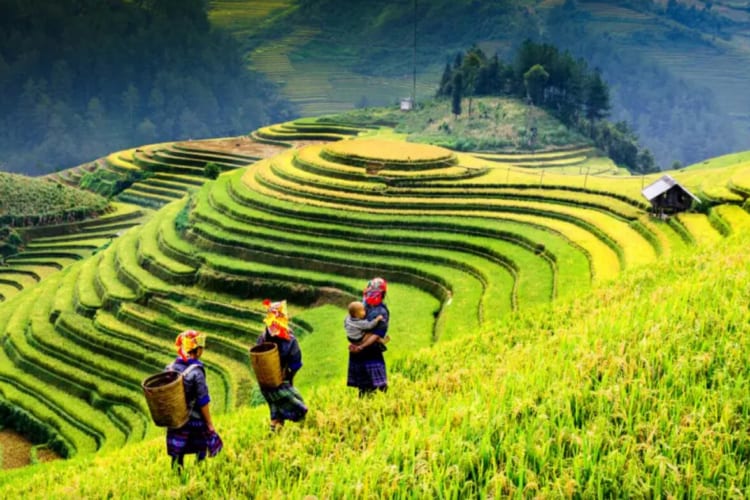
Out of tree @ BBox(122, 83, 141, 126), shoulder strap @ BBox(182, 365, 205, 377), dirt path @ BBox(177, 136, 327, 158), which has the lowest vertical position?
tree @ BBox(122, 83, 141, 126)

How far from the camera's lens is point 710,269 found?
9.30m

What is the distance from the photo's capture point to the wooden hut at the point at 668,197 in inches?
782

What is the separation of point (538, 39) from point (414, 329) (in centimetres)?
13761

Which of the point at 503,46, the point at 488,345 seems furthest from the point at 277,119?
the point at 488,345

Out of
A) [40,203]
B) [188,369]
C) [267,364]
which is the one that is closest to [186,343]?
[188,369]

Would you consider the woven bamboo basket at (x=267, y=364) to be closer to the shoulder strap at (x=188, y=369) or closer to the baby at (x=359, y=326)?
the shoulder strap at (x=188, y=369)

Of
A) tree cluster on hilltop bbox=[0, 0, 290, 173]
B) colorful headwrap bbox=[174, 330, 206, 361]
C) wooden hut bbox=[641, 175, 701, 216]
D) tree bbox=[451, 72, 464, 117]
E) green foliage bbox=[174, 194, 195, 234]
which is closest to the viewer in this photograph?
colorful headwrap bbox=[174, 330, 206, 361]

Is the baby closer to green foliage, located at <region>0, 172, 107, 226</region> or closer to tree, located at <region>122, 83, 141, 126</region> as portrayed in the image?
green foliage, located at <region>0, 172, 107, 226</region>

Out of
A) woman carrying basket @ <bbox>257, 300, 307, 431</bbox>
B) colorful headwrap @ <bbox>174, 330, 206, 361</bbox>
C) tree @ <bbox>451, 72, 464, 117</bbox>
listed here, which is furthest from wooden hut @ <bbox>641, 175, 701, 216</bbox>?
tree @ <bbox>451, 72, 464, 117</bbox>

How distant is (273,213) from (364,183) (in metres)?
4.59

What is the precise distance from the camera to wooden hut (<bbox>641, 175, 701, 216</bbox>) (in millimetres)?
19873

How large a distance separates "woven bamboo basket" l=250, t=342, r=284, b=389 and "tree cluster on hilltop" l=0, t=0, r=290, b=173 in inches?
5037

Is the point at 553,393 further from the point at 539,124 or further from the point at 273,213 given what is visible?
the point at 539,124

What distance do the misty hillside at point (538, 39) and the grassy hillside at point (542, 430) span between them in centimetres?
11515
